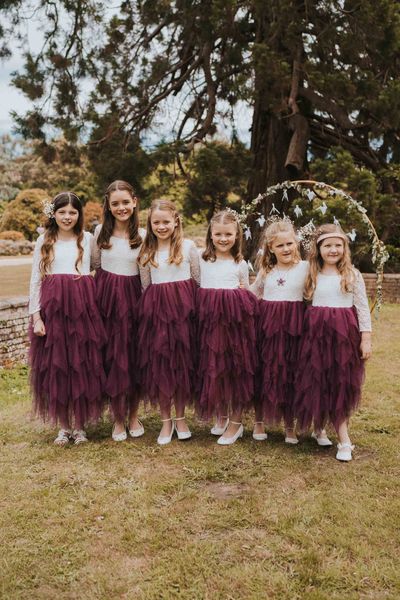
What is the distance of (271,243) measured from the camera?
3.50m

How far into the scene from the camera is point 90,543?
2.45 meters

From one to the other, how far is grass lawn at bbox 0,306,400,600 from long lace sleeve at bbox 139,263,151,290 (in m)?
1.04

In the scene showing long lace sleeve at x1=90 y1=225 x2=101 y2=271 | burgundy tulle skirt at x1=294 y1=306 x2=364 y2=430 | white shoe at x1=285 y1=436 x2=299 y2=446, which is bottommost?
white shoe at x1=285 y1=436 x2=299 y2=446

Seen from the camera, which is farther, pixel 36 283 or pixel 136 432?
pixel 136 432

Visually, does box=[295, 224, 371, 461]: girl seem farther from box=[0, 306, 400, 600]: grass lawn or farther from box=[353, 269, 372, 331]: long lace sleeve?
box=[0, 306, 400, 600]: grass lawn

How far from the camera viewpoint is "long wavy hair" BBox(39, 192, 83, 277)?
3.51 m

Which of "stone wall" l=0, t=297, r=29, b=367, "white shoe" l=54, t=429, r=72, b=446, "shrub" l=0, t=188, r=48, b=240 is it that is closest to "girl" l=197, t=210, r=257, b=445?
"white shoe" l=54, t=429, r=72, b=446

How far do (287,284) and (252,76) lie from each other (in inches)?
199

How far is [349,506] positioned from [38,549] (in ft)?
4.80

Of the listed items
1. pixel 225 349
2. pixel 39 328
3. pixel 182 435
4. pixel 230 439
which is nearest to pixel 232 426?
pixel 230 439

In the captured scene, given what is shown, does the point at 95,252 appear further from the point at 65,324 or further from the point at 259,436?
the point at 259,436

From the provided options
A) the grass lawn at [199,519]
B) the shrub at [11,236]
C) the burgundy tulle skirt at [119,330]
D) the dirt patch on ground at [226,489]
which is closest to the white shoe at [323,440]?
the grass lawn at [199,519]

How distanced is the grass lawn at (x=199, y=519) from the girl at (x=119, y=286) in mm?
420

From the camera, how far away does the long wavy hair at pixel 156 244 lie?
3.46 meters
